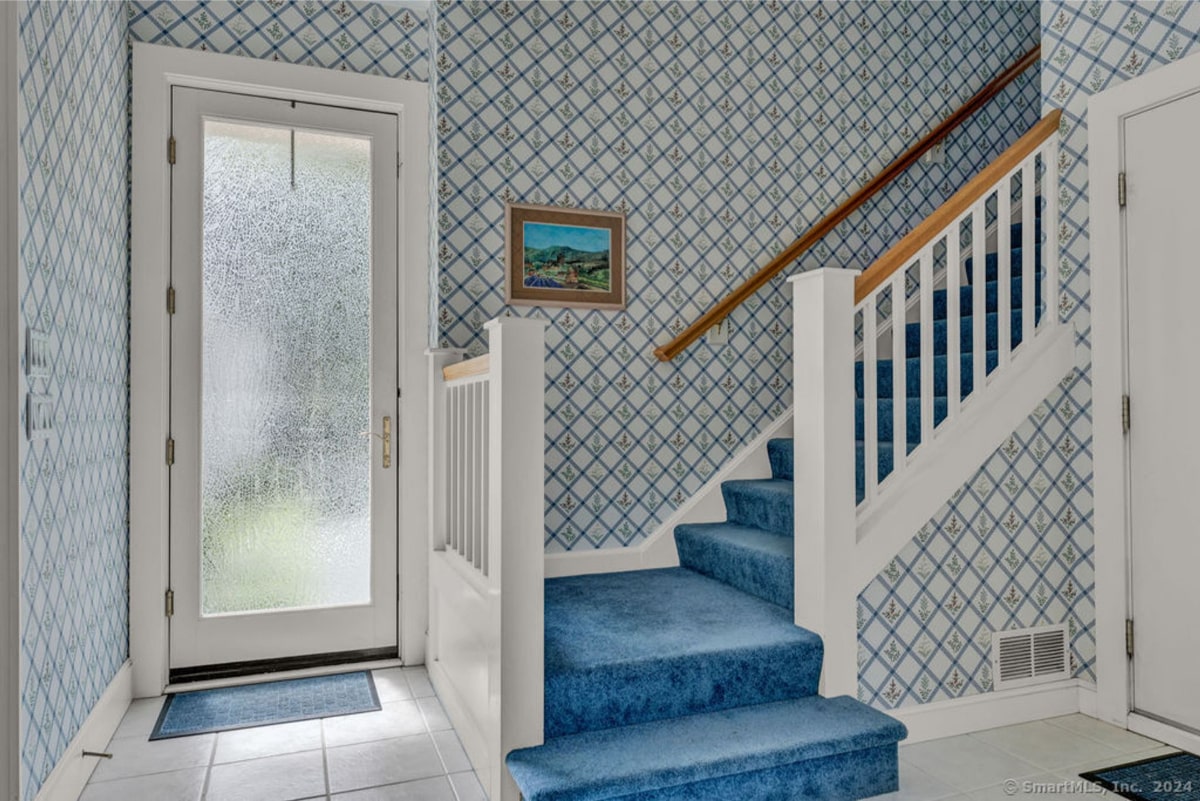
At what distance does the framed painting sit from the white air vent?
1.80m

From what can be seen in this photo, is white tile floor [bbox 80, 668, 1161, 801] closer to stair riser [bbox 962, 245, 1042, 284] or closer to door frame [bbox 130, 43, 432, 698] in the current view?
door frame [bbox 130, 43, 432, 698]

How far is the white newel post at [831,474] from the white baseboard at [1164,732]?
36.7 inches

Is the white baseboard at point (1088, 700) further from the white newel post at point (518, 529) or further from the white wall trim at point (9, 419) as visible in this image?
the white wall trim at point (9, 419)

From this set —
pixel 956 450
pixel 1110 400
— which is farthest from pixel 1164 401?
pixel 956 450

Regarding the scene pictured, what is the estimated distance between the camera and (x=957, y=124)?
3699 mm

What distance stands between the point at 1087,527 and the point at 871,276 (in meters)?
1.18

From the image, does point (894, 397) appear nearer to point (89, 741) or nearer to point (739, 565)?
point (739, 565)

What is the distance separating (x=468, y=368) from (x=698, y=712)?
1202 mm

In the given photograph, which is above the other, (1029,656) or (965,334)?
(965,334)

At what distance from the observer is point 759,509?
3.11 m

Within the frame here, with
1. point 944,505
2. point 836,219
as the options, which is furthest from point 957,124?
point 944,505

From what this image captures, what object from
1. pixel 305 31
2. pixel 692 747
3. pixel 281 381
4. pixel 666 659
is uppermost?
pixel 305 31

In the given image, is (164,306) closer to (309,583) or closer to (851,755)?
(309,583)

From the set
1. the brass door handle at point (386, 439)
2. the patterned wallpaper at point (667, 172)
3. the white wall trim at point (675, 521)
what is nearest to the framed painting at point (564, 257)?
the patterned wallpaper at point (667, 172)
